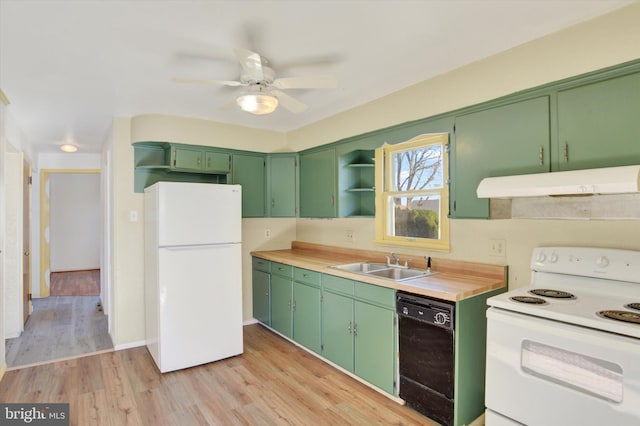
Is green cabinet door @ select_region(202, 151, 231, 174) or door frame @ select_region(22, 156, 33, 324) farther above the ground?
green cabinet door @ select_region(202, 151, 231, 174)

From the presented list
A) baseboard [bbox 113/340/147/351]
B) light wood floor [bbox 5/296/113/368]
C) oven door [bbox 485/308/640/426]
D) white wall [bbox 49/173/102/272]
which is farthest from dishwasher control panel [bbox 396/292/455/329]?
white wall [bbox 49/173/102/272]

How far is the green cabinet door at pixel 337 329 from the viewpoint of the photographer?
279 centimetres

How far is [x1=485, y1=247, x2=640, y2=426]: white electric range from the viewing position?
Answer: 1.45 m

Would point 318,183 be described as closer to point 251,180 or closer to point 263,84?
point 251,180

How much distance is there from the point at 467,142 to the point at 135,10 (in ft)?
6.86

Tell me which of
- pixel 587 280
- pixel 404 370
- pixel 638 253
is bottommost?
pixel 404 370

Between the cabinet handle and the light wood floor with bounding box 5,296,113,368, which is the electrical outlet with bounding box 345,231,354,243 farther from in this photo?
the light wood floor with bounding box 5,296,113,368

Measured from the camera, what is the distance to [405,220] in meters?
3.20

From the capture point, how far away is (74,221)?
26.4 feet

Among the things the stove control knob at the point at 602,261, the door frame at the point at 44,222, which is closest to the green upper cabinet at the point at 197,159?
the door frame at the point at 44,222

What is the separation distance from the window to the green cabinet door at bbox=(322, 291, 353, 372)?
749mm

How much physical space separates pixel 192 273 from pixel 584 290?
285 cm

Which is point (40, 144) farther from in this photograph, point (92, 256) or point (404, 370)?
point (404, 370)

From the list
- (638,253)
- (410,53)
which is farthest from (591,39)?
(638,253)
